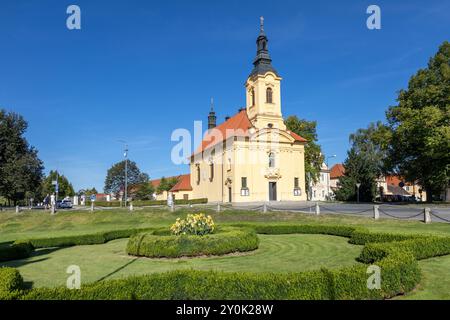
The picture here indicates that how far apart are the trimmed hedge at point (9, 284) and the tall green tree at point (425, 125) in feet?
119

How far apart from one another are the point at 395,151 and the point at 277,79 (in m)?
18.1

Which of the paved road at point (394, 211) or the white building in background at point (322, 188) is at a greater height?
the white building in background at point (322, 188)

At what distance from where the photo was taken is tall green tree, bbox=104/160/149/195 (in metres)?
82.8

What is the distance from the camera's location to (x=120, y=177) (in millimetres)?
83312

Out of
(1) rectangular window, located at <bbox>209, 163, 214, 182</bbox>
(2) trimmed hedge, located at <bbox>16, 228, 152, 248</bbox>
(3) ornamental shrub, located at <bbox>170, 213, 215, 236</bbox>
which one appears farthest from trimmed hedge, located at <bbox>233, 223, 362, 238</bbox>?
(1) rectangular window, located at <bbox>209, 163, 214, 182</bbox>

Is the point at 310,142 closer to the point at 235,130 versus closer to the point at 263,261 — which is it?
the point at 235,130

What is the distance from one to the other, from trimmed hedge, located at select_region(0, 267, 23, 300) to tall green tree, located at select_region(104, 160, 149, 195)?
248 ft

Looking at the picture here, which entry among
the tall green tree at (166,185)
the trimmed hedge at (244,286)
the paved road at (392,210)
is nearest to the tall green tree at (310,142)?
the paved road at (392,210)

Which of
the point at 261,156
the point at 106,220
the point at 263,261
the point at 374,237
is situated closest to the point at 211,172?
the point at 261,156

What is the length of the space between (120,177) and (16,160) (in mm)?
31579

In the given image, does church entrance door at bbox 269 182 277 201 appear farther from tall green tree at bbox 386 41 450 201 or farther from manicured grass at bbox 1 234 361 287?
manicured grass at bbox 1 234 361 287

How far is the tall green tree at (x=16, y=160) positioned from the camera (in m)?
51.1

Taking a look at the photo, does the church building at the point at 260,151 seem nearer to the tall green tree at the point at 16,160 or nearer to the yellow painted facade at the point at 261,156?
the yellow painted facade at the point at 261,156
